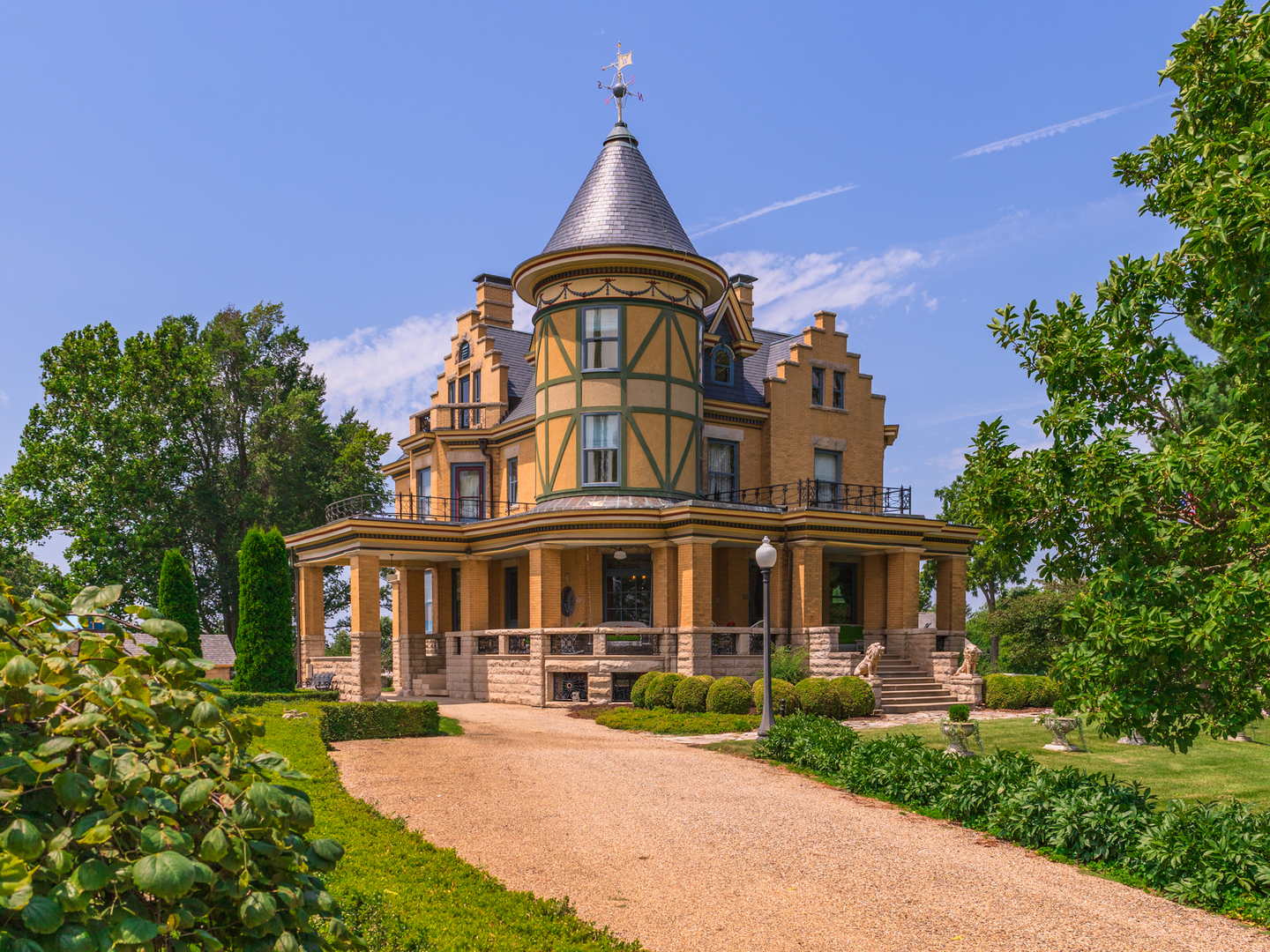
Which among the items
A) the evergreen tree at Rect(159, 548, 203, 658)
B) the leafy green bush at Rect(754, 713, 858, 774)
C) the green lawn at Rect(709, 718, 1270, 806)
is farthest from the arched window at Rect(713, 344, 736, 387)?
the evergreen tree at Rect(159, 548, 203, 658)

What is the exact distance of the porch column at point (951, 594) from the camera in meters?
33.4

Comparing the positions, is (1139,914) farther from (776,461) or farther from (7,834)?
(776,461)

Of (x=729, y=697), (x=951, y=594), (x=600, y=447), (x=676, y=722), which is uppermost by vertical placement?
(x=600, y=447)

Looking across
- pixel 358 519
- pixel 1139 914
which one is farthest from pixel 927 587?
pixel 1139 914

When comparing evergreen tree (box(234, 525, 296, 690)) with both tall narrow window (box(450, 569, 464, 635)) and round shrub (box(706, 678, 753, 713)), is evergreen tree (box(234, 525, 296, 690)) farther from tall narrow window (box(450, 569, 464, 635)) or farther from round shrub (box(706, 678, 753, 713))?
round shrub (box(706, 678, 753, 713))

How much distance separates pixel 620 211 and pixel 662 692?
1534 cm

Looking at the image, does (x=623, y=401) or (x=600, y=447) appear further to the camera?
(x=600, y=447)

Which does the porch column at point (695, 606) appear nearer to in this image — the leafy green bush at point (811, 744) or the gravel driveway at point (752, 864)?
the leafy green bush at point (811, 744)

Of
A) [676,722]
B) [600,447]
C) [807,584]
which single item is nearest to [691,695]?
[676,722]

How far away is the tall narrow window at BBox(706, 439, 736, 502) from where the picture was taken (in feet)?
111

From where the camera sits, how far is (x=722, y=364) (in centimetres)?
3575

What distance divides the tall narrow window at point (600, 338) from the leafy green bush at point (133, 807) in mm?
27638

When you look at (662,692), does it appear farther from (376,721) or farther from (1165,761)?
(1165,761)

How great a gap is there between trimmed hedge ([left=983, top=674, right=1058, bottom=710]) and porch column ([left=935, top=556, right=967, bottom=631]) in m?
4.97
